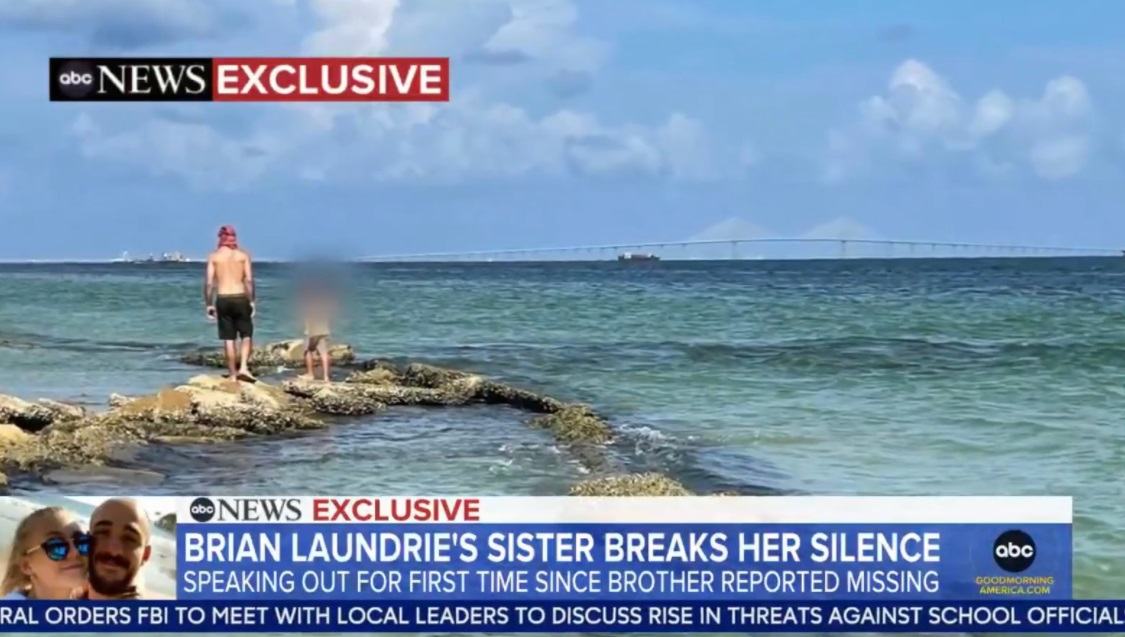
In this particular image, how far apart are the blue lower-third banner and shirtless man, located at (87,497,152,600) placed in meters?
0.08

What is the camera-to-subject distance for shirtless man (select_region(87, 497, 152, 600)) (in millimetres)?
6527

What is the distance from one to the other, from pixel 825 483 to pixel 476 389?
128 inches

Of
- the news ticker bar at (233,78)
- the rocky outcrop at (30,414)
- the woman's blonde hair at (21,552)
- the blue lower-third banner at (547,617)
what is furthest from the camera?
the rocky outcrop at (30,414)

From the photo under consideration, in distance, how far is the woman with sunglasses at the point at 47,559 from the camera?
6.50 meters

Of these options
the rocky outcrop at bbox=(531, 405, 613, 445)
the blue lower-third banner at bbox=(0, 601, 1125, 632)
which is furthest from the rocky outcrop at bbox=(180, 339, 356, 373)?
the blue lower-third banner at bbox=(0, 601, 1125, 632)

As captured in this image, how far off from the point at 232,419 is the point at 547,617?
3358mm

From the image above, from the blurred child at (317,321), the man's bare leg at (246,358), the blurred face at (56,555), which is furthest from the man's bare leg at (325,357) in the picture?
the blurred face at (56,555)

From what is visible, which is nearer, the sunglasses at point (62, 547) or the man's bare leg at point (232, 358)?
the sunglasses at point (62, 547)

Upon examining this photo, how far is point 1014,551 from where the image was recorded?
675cm

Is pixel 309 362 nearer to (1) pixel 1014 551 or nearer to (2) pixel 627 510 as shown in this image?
(2) pixel 627 510

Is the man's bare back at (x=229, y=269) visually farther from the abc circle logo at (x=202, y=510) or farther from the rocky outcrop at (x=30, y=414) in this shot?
the rocky outcrop at (x=30, y=414)

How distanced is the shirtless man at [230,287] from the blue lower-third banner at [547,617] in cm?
189

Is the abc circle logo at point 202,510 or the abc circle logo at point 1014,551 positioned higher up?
the abc circle logo at point 202,510

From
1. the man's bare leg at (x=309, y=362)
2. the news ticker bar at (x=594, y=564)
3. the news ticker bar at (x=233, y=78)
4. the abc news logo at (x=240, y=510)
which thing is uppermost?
the news ticker bar at (x=233, y=78)
